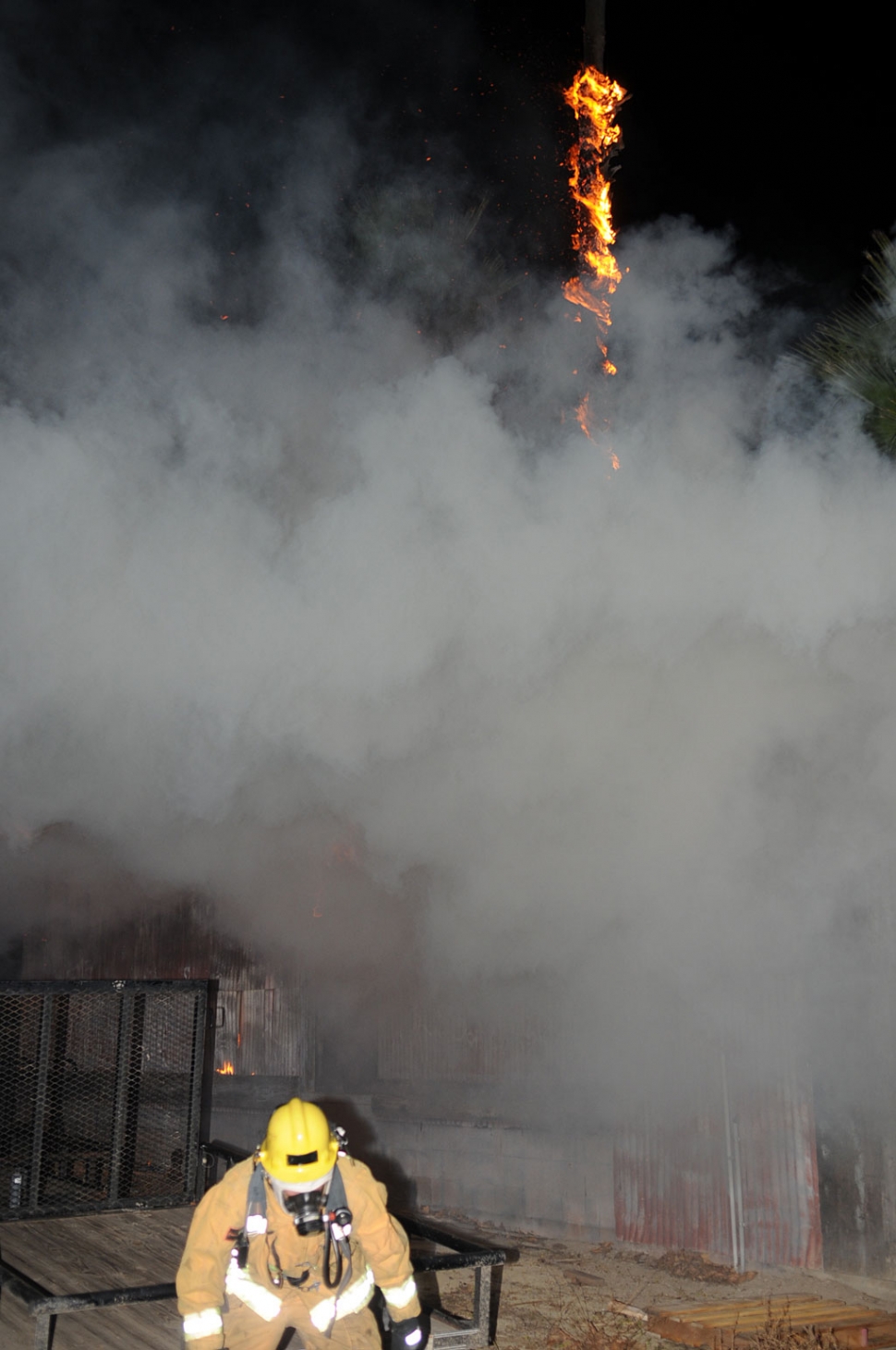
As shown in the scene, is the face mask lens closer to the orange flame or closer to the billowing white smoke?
the billowing white smoke

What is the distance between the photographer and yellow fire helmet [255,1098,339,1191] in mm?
3244

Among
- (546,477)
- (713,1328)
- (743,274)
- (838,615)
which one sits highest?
(743,274)

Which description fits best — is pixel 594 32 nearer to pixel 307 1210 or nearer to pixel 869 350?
pixel 869 350

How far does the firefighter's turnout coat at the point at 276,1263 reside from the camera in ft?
10.6

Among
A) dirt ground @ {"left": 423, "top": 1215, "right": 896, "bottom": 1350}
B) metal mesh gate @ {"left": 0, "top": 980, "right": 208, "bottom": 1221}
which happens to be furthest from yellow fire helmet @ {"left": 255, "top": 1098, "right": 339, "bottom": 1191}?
dirt ground @ {"left": 423, "top": 1215, "right": 896, "bottom": 1350}

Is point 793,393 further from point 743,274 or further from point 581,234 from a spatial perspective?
point 581,234

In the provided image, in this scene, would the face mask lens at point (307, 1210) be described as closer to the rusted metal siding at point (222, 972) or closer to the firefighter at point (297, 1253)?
the firefighter at point (297, 1253)

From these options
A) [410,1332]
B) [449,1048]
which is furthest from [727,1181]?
[410,1332]

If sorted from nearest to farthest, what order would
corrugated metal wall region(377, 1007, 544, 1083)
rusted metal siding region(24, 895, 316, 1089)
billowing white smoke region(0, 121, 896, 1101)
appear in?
billowing white smoke region(0, 121, 896, 1101), corrugated metal wall region(377, 1007, 544, 1083), rusted metal siding region(24, 895, 316, 1089)

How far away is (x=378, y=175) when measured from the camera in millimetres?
4820

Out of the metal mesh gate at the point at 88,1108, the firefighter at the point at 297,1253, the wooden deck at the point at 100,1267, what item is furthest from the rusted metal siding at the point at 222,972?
the firefighter at the point at 297,1253

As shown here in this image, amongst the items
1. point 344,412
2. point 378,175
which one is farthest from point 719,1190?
point 378,175

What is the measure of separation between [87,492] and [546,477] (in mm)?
1911

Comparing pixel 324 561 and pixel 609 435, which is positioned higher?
pixel 609 435
